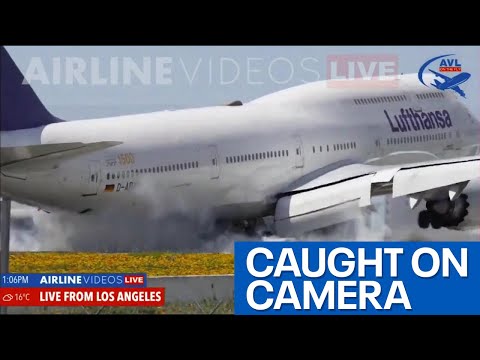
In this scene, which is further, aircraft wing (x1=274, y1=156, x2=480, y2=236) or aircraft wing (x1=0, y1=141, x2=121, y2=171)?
aircraft wing (x1=274, y1=156, x2=480, y2=236)

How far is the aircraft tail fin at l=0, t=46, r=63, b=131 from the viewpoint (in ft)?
126

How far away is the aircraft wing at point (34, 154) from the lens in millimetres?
37000

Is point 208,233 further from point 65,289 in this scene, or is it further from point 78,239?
point 65,289

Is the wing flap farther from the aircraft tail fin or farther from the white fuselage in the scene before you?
the aircraft tail fin

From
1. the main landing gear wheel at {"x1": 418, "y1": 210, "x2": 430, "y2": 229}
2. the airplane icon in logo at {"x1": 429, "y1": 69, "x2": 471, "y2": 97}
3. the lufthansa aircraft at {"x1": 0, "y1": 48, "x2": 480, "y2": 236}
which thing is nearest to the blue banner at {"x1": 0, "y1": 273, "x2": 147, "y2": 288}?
the lufthansa aircraft at {"x1": 0, "y1": 48, "x2": 480, "y2": 236}

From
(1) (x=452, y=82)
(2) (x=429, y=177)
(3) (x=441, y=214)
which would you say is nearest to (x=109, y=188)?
(2) (x=429, y=177)

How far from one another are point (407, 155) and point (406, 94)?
2541 millimetres

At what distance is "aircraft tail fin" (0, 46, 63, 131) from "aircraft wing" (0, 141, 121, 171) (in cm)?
162

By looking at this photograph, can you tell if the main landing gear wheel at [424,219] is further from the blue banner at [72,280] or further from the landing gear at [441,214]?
the blue banner at [72,280]

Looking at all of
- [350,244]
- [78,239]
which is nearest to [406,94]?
[78,239]

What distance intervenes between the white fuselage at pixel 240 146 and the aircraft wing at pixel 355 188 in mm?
686

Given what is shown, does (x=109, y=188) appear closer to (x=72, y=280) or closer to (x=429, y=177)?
(x=72, y=280)

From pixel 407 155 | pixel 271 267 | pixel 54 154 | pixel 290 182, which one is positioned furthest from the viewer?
pixel 407 155

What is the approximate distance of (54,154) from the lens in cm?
3772
